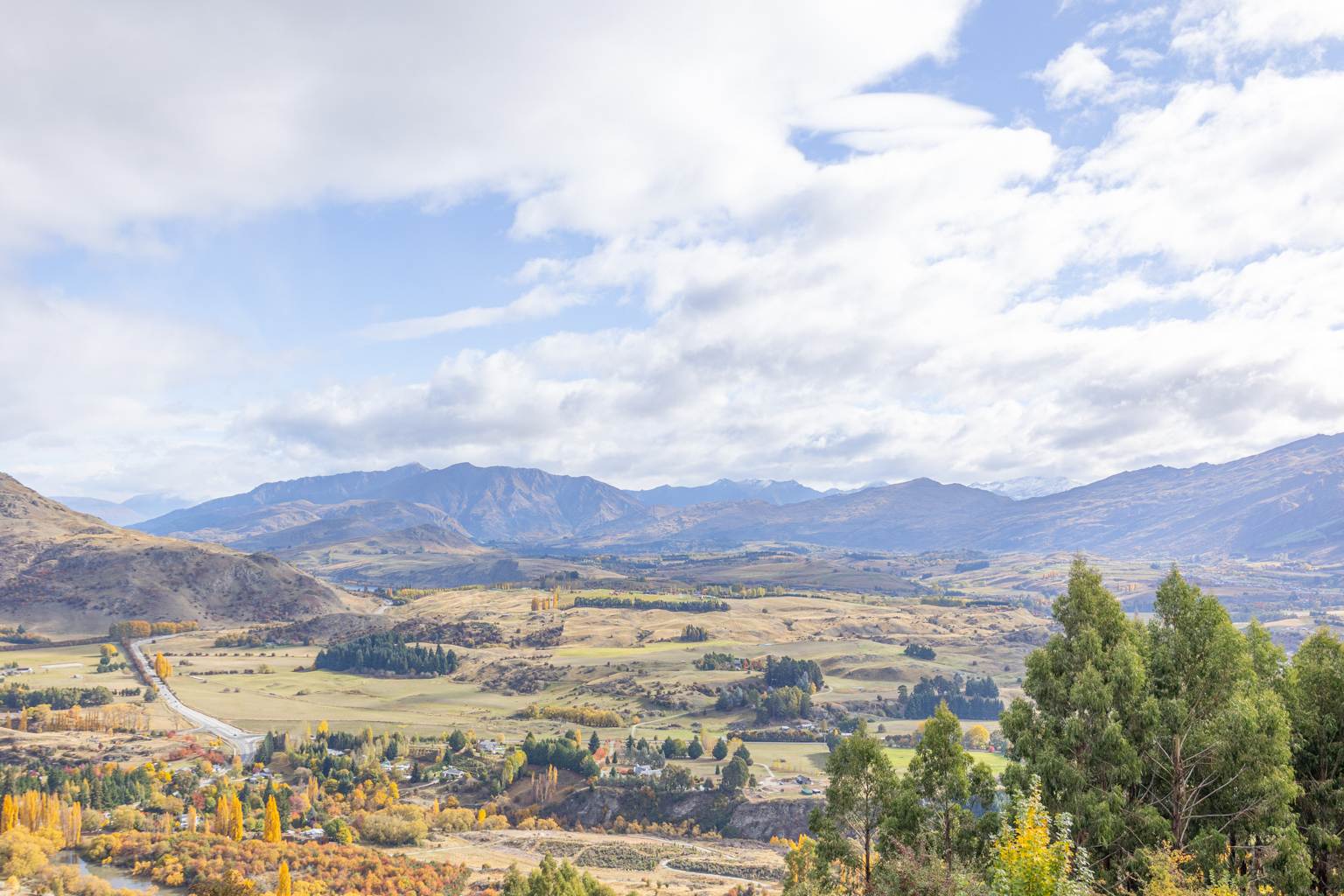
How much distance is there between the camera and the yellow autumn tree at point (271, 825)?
126944 millimetres

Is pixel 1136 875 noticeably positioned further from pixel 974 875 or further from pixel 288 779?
pixel 288 779

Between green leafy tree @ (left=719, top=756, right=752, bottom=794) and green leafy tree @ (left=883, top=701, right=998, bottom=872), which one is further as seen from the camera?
green leafy tree @ (left=719, top=756, right=752, bottom=794)

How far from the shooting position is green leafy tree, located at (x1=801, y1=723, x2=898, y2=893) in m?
50.4

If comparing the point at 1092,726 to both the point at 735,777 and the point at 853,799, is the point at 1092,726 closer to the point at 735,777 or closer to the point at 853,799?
the point at 853,799

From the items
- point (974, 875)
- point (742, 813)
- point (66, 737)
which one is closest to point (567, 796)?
point (742, 813)

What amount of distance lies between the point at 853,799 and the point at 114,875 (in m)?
116

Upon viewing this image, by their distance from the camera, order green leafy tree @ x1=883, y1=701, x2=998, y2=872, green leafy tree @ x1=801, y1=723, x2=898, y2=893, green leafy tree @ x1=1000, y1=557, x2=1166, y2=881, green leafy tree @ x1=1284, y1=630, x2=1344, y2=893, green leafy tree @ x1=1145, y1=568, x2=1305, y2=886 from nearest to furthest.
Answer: green leafy tree @ x1=1145, y1=568, x2=1305, y2=886
green leafy tree @ x1=1000, y1=557, x2=1166, y2=881
green leafy tree @ x1=1284, y1=630, x2=1344, y2=893
green leafy tree @ x1=883, y1=701, x2=998, y2=872
green leafy tree @ x1=801, y1=723, x2=898, y2=893

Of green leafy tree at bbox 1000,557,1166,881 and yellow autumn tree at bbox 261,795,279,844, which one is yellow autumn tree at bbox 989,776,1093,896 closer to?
green leafy tree at bbox 1000,557,1166,881

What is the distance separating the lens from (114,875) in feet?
383

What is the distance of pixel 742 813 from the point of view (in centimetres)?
14912

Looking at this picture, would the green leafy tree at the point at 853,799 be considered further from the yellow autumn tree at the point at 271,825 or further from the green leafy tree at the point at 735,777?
the green leafy tree at the point at 735,777

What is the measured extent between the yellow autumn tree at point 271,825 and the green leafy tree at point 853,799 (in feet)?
348

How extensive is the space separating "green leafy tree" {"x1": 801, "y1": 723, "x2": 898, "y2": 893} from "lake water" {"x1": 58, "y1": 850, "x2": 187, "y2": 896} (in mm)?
99559

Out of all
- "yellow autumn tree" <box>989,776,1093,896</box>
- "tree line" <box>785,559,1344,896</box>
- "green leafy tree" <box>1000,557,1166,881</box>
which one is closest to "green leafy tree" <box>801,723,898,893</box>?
"tree line" <box>785,559,1344,896</box>
